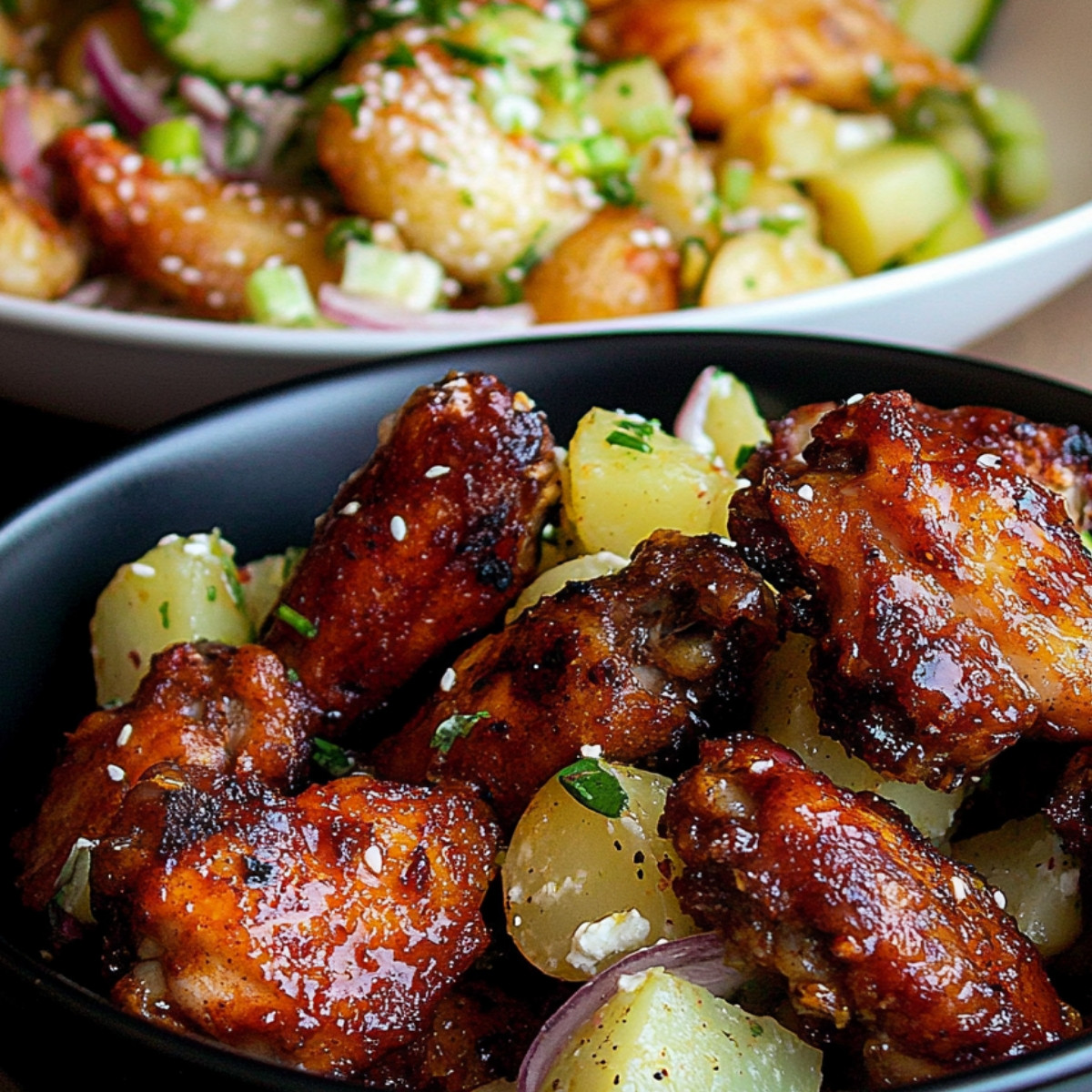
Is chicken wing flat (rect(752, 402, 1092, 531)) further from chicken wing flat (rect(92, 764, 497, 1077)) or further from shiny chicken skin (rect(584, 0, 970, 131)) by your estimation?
shiny chicken skin (rect(584, 0, 970, 131))

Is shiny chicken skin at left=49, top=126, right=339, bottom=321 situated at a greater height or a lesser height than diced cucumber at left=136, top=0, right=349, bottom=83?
lesser

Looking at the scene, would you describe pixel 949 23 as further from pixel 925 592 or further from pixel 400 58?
pixel 925 592

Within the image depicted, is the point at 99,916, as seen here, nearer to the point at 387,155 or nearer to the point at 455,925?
the point at 455,925

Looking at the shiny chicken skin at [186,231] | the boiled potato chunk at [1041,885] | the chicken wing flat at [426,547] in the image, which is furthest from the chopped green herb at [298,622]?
the shiny chicken skin at [186,231]

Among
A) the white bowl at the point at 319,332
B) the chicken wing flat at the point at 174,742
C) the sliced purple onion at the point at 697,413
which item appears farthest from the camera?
the white bowl at the point at 319,332

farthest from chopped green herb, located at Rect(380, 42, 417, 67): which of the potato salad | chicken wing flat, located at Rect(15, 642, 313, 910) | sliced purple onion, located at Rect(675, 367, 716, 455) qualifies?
Answer: chicken wing flat, located at Rect(15, 642, 313, 910)

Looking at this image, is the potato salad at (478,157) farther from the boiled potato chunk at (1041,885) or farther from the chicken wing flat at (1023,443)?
the boiled potato chunk at (1041,885)
